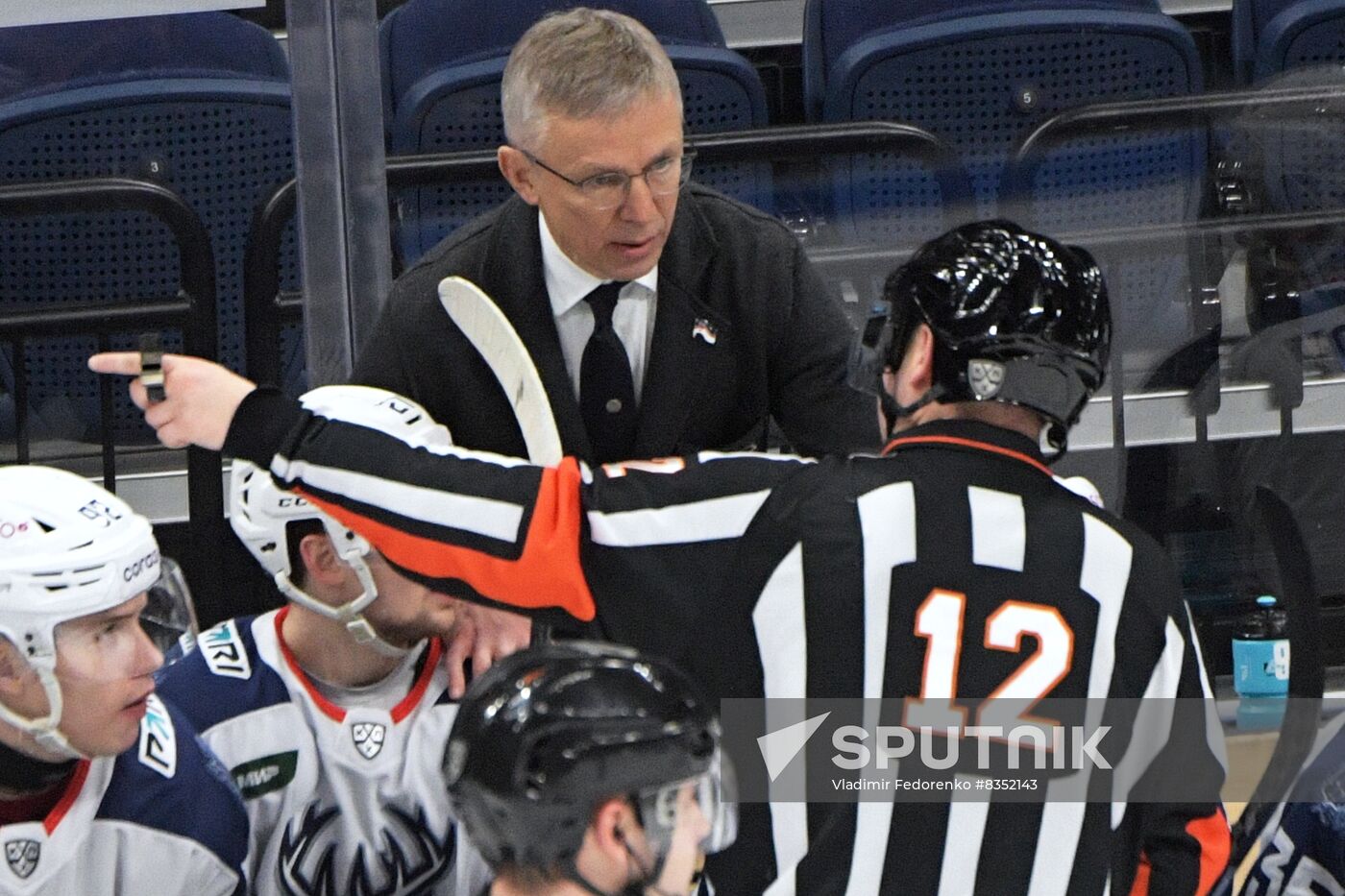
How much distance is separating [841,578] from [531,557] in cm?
28

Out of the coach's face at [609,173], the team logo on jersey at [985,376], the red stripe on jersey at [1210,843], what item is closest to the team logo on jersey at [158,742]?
the coach's face at [609,173]

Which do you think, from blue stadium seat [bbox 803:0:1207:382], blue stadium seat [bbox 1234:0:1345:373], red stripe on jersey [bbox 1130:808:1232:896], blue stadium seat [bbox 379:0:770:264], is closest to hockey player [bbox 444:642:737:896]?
red stripe on jersey [bbox 1130:808:1232:896]

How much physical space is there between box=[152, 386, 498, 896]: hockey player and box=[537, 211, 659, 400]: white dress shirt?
0.23 m

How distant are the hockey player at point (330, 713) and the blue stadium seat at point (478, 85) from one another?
0.68m

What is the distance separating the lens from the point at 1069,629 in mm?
1716

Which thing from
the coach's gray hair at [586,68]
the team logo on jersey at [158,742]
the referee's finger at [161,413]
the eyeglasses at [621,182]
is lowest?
the team logo on jersey at [158,742]

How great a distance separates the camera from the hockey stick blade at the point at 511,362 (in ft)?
7.06

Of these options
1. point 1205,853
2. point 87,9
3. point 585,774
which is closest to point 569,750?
point 585,774

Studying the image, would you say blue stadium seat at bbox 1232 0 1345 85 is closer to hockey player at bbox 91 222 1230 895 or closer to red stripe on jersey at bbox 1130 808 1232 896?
hockey player at bbox 91 222 1230 895

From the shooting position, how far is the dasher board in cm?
265

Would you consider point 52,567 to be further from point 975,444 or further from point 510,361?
point 975,444

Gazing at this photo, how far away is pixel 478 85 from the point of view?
3.06 metres

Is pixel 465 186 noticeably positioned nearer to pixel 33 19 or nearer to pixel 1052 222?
pixel 33 19

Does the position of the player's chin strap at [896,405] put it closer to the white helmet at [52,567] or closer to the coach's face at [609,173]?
the coach's face at [609,173]
